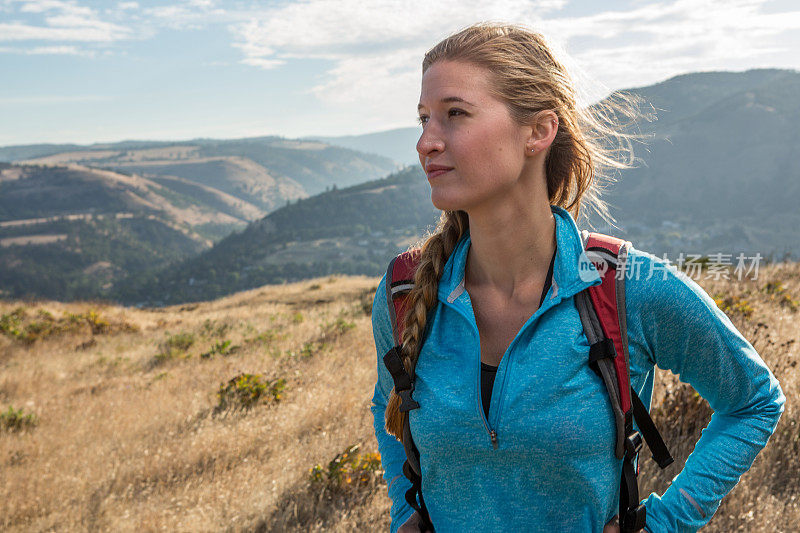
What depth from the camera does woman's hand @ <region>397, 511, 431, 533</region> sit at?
1.70m

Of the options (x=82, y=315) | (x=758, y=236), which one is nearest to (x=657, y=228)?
(x=758, y=236)

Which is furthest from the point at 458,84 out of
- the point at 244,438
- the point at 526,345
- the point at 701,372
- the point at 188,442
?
the point at 188,442

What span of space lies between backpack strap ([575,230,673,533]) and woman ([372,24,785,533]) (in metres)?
0.03

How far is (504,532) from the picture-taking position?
5.03 feet

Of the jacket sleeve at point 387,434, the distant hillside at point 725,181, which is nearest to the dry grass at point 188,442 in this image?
the jacket sleeve at point 387,434

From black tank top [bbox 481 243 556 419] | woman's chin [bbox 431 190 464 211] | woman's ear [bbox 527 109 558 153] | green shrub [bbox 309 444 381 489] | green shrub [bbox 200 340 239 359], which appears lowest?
green shrub [bbox 200 340 239 359]

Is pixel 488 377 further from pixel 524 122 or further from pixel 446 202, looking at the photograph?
pixel 524 122

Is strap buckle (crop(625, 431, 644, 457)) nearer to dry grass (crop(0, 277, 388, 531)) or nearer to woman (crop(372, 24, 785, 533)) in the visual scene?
woman (crop(372, 24, 785, 533))

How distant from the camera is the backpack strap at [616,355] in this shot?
1.39m

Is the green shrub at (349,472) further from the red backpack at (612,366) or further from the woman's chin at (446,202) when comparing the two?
the woman's chin at (446,202)

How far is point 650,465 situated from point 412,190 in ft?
592

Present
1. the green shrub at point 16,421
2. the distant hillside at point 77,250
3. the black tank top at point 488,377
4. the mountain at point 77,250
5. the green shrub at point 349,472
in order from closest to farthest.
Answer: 1. the black tank top at point 488,377
2. the green shrub at point 349,472
3. the green shrub at point 16,421
4. the distant hillside at point 77,250
5. the mountain at point 77,250

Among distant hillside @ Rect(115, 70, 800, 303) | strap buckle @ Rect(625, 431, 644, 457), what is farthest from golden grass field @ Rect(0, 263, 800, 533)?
distant hillside @ Rect(115, 70, 800, 303)

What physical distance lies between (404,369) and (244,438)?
4177 millimetres
